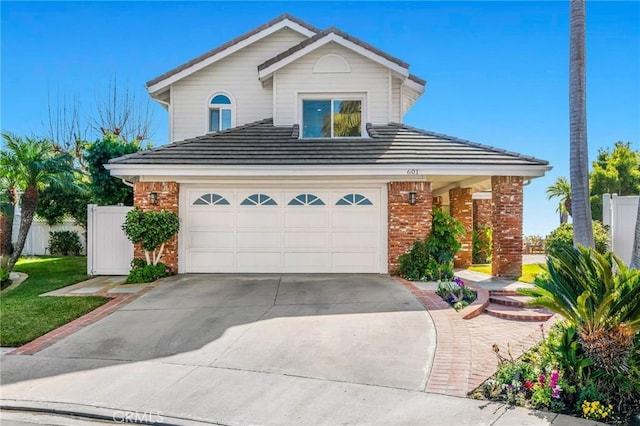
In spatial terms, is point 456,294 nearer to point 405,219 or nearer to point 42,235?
point 405,219

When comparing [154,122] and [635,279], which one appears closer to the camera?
[635,279]

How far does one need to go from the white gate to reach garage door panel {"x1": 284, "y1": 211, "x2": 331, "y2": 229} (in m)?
5.00

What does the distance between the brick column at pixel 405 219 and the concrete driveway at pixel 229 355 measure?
2.64m

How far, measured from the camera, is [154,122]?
97.9ft

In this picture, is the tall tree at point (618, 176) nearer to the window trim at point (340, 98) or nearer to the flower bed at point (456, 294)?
the window trim at point (340, 98)

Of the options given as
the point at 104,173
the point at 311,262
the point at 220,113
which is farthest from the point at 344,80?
the point at 104,173

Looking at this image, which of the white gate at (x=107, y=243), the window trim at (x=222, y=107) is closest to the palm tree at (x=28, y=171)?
the white gate at (x=107, y=243)

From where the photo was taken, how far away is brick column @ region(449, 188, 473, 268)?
51.1ft

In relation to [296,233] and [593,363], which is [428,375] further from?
[296,233]

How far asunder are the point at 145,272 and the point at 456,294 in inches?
322

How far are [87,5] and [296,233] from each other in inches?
451

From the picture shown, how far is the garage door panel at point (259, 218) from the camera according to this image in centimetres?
1245

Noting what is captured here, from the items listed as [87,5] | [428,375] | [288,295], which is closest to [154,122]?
[87,5]

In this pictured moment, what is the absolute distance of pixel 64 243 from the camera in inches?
831
